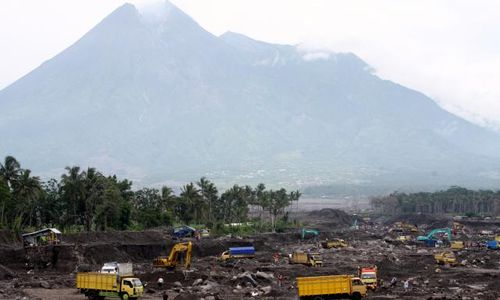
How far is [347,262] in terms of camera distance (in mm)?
69875

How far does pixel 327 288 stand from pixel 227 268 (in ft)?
72.1

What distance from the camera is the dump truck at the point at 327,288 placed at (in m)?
40.7

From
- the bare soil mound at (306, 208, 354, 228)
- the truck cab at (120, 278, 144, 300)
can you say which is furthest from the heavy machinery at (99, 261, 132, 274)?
the bare soil mound at (306, 208, 354, 228)

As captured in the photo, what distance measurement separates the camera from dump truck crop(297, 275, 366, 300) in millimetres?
40719

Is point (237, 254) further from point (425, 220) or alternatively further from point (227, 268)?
point (425, 220)

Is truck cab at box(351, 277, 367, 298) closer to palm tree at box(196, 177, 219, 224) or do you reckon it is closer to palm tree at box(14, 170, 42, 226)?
palm tree at box(14, 170, 42, 226)

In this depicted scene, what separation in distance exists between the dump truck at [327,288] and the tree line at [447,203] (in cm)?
13334

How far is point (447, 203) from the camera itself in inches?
6983

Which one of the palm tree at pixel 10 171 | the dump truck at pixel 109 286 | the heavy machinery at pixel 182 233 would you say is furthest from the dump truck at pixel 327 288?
the palm tree at pixel 10 171

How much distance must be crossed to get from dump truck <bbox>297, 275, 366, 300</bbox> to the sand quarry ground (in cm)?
260

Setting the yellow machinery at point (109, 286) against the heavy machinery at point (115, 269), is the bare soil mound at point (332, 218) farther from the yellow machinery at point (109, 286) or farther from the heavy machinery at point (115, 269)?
the yellow machinery at point (109, 286)

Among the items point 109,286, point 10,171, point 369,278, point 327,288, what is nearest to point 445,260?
point 369,278

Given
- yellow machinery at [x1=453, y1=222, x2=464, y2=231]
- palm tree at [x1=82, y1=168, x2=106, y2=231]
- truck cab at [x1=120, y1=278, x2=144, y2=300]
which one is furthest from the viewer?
yellow machinery at [x1=453, y1=222, x2=464, y2=231]

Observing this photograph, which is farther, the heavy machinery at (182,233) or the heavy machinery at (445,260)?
the heavy machinery at (182,233)
